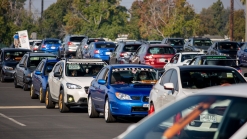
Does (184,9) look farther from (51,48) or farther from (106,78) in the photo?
(106,78)

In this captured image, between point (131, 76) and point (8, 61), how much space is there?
17.6 meters

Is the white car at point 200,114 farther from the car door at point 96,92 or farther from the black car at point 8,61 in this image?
the black car at point 8,61

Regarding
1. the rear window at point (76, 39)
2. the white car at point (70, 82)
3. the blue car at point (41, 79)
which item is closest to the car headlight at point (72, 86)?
the white car at point (70, 82)

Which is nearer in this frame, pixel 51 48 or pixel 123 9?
pixel 51 48

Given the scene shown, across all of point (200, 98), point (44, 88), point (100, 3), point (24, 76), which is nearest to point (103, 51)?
point (24, 76)

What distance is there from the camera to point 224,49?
43844 mm

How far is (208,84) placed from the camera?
47.3 feet

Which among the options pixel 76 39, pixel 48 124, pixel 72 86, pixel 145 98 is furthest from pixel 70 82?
pixel 76 39

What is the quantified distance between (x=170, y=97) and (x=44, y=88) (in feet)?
33.4

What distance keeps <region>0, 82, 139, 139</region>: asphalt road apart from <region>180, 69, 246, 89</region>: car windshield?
1.83m

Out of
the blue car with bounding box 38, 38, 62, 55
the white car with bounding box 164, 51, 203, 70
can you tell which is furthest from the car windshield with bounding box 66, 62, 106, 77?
the blue car with bounding box 38, 38, 62, 55

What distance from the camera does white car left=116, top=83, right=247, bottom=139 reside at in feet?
18.3

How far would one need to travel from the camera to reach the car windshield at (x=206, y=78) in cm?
1425

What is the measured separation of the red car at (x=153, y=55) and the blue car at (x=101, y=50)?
7082mm
